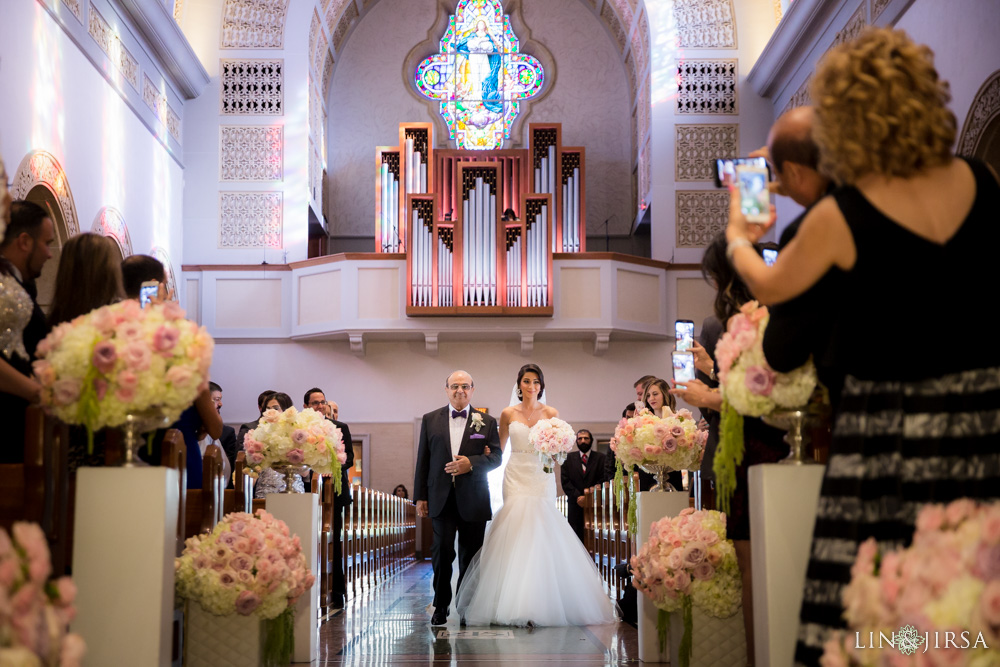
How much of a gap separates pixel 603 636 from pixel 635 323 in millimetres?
→ 8822

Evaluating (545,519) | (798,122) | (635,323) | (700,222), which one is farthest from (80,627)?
(700,222)

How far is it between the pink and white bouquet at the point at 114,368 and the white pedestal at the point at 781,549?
1.84 metres

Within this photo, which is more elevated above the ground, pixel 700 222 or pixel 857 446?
pixel 700 222

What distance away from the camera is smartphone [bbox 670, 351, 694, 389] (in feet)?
12.0

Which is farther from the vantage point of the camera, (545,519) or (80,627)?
(545,519)

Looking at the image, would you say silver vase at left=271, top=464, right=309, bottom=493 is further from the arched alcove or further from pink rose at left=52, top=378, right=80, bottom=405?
the arched alcove

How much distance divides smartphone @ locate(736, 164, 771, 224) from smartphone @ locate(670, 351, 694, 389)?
105 cm

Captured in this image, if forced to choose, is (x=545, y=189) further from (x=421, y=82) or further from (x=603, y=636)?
(x=603, y=636)

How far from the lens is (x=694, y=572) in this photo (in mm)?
4113

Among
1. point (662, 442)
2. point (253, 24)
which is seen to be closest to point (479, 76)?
point (253, 24)

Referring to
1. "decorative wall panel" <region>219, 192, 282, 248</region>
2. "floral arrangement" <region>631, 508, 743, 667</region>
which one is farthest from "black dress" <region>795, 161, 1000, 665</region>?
"decorative wall panel" <region>219, 192, 282, 248</region>

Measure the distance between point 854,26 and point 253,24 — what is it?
8927mm

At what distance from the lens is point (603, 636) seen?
600cm

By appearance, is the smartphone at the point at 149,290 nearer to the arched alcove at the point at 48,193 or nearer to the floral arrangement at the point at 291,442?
the floral arrangement at the point at 291,442
